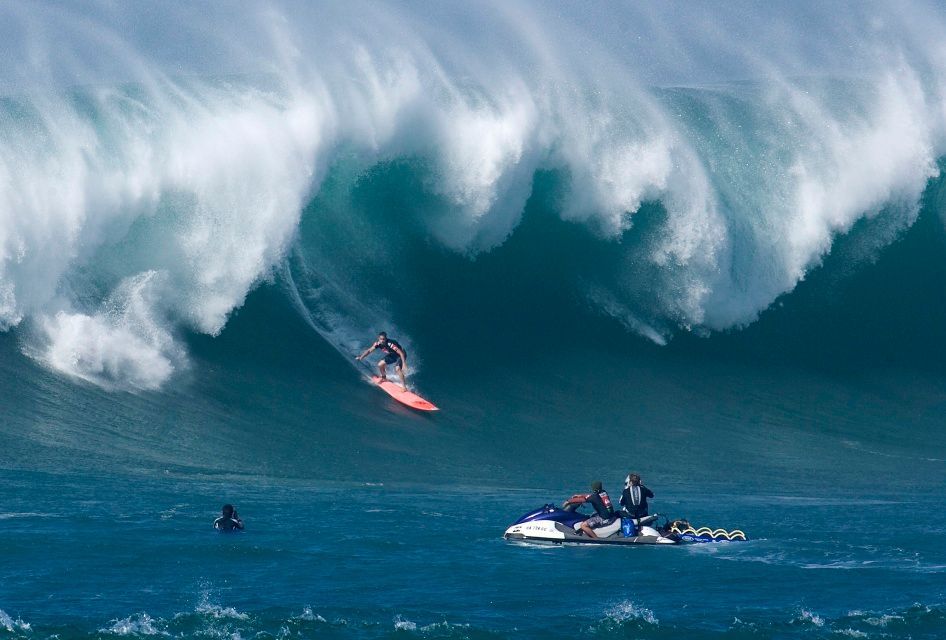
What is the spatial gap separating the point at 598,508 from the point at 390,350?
6.42 meters

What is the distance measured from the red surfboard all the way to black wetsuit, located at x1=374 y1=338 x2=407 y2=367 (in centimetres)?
37

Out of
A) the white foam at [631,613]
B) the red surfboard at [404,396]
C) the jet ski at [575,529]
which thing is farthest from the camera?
the red surfboard at [404,396]

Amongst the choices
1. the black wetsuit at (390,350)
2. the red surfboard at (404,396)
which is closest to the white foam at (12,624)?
the red surfboard at (404,396)

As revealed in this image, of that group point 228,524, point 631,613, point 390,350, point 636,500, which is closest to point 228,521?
point 228,524

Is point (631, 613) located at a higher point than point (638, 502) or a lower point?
lower

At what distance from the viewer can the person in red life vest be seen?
720 inches

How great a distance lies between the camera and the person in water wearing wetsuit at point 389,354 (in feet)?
78.0

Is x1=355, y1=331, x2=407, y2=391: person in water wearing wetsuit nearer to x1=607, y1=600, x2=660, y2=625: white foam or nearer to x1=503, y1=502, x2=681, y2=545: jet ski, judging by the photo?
x1=503, y1=502, x2=681, y2=545: jet ski

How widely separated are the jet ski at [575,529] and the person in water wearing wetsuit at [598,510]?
0.16 ft

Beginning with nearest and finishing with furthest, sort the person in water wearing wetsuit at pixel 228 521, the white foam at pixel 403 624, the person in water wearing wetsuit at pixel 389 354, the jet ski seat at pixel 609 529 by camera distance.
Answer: the white foam at pixel 403 624 → the person in water wearing wetsuit at pixel 228 521 → the jet ski seat at pixel 609 529 → the person in water wearing wetsuit at pixel 389 354

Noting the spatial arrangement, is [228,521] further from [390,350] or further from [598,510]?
[390,350]

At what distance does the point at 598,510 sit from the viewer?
60.3 feet

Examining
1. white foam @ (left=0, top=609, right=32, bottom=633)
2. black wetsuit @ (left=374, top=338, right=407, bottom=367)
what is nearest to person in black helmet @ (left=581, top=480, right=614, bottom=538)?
black wetsuit @ (left=374, top=338, right=407, bottom=367)

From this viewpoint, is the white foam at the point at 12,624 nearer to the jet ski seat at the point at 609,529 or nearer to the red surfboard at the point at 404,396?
the jet ski seat at the point at 609,529
